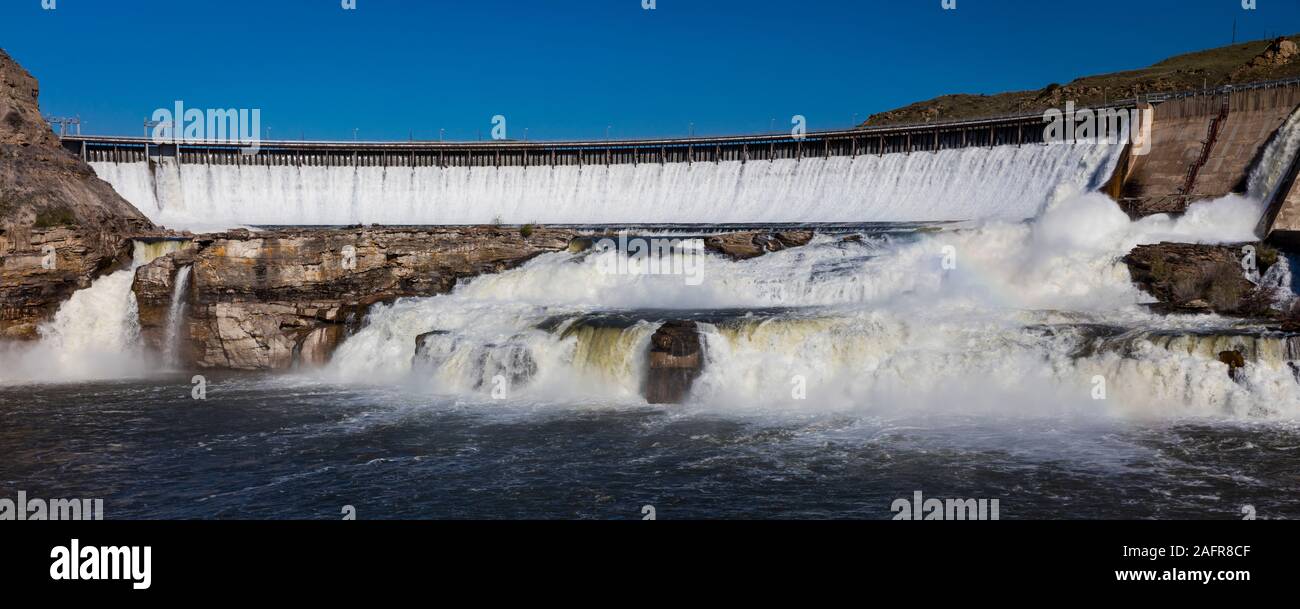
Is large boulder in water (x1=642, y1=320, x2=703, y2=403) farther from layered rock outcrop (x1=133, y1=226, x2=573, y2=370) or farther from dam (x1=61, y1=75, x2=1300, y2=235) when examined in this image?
dam (x1=61, y1=75, x2=1300, y2=235)

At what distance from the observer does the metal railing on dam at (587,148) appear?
148 ft

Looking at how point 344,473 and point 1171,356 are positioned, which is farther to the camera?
point 1171,356

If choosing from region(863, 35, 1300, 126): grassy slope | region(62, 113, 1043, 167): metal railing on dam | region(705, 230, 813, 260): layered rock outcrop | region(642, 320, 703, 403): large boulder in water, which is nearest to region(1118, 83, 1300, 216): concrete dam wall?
region(62, 113, 1043, 167): metal railing on dam

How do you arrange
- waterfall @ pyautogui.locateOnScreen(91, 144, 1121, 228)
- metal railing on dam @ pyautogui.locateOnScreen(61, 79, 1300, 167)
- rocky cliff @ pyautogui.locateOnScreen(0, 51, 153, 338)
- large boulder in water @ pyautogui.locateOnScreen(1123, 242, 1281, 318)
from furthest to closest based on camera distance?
metal railing on dam @ pyautogui.locateOnScreen(61, 79, 1300, 167)
waterfall @ pyautogui.locateOnScreen(91, 144, 1121, 228)
rocky cliff @ pyautogui.locateOnScreen(0, 51, 153, 338)
large boulder in water @ pyautogui.locateOnScreen(1123, 242, 1281, 318)

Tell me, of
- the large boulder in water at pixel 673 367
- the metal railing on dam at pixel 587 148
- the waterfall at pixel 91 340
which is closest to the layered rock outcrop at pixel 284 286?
the waterfall at pixel 91 340

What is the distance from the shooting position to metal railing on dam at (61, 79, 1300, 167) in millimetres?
45219

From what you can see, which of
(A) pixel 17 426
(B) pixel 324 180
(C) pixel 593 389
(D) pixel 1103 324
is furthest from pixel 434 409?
(B) pixel 324 180

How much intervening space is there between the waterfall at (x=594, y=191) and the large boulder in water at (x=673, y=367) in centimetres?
2223

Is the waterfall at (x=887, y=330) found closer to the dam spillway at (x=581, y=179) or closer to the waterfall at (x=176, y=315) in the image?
the waterfall at (x=176, y=315)

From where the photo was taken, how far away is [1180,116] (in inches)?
1422

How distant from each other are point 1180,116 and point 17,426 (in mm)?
36279

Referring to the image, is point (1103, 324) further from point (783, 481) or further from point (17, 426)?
point (17, 426)

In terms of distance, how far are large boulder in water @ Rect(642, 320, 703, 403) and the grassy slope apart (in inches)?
1457

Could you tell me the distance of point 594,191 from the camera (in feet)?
172
